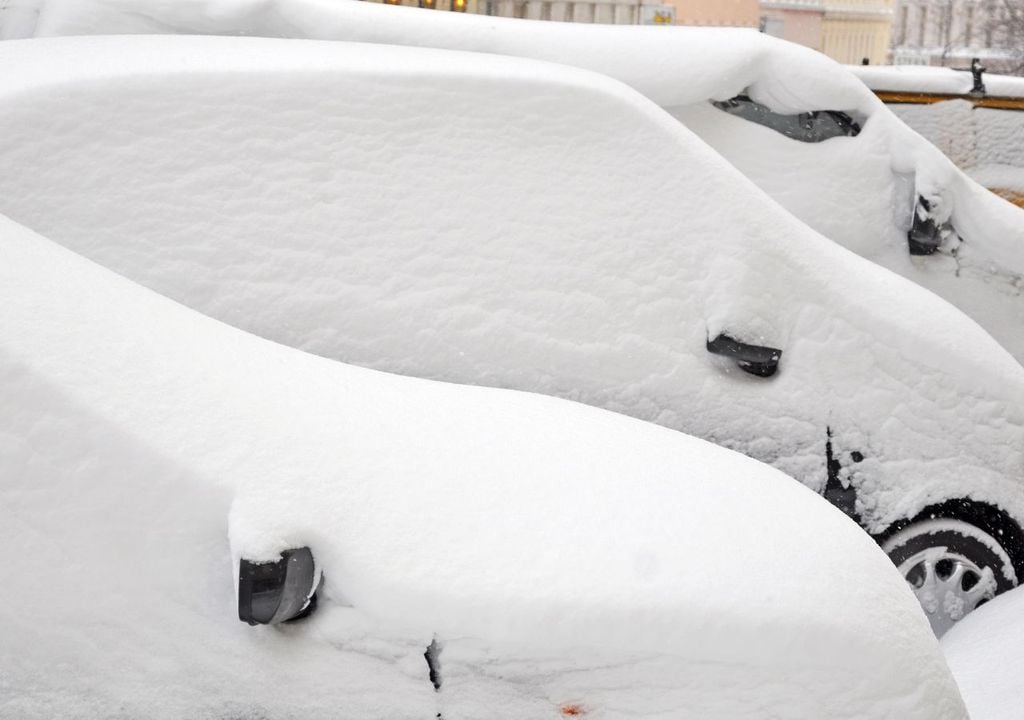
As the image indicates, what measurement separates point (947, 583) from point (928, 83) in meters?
5.87

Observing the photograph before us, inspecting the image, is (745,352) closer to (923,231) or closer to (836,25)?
(923,231)

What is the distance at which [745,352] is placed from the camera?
3.13 m

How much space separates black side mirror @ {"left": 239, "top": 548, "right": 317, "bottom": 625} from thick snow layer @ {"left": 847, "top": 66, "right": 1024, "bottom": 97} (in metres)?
7.30

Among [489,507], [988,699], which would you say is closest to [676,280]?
[988,699]

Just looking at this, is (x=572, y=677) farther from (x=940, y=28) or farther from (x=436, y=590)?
(x=940, y=28)

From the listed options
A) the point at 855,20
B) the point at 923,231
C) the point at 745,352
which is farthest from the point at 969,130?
the point at 855,20

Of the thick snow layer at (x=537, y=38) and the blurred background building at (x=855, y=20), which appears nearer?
the thick snow layer at (x=537, y=38)

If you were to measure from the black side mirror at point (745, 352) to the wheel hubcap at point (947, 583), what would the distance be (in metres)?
0.75

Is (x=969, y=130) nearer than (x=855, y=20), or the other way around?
(x=969, y=130)

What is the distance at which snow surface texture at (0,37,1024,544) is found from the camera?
2732mm

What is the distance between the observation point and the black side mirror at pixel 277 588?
1.63 metres

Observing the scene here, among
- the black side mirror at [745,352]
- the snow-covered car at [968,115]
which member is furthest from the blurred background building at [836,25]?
the black side mirror at [745,352]

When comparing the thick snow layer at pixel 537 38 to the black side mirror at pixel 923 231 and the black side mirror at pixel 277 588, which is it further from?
the black side mirror at pixel 277 588

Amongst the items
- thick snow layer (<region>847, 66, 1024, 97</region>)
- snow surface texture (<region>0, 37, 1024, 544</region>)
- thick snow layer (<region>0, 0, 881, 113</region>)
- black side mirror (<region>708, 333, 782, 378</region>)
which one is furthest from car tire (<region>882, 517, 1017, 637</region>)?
thick snow layer (<region>847, 66, 1024, 97</region>)
